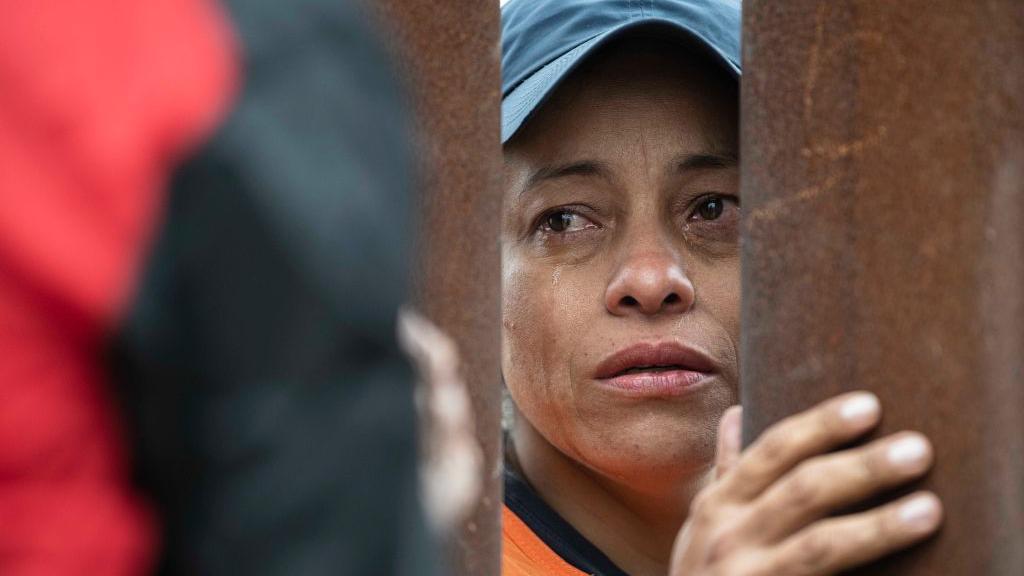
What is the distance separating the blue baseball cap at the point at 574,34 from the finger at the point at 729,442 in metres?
0.48

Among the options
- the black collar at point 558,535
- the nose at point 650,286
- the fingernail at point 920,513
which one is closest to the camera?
the fingernail at point 920,513

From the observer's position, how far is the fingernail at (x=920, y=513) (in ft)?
2.53

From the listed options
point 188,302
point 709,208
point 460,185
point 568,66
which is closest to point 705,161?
point 709,208

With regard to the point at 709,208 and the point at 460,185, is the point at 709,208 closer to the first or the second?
the point at 709,208

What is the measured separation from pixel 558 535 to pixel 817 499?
69 cm

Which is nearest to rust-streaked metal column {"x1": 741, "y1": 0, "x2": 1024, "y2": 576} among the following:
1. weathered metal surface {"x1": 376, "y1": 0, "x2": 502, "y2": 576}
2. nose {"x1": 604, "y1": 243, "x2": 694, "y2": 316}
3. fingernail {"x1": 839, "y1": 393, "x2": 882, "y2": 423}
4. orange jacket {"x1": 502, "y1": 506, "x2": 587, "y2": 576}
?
fingernail {"x1": 839, "y1": 393, "x2": 882, "y2": 423}

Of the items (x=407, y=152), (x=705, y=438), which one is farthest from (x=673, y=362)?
(x=407, y=152)

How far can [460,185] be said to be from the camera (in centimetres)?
91

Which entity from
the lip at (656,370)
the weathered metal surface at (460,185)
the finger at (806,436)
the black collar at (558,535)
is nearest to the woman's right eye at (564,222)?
the lip at (656,370)

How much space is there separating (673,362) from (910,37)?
0.57 meters

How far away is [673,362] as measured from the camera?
1337 mm

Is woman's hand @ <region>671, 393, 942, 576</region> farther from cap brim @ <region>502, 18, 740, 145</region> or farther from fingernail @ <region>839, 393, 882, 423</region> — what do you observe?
cap brim @ <region>502, 18, 740, 145</region>

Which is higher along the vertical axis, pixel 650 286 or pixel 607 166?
pixel 607 166

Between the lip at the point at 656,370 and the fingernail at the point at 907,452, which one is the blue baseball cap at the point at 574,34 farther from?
the fingernail at the point at 907,452
